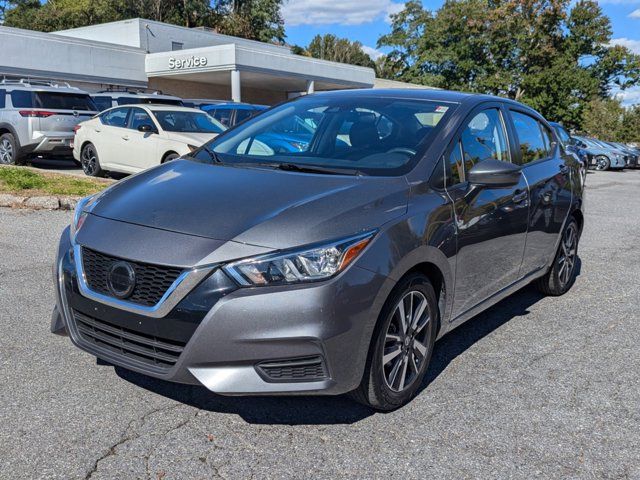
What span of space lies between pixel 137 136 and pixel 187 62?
62.4 feet

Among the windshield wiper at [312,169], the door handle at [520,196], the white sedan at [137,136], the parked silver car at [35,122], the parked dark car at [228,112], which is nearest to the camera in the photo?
the windshield wiper at [312,169]

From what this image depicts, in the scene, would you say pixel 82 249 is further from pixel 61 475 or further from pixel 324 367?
pixel 324 367

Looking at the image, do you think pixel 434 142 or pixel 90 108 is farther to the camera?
pixel 90 108

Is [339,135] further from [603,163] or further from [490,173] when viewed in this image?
[603,163]

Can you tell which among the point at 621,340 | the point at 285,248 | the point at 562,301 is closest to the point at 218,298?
the point at 285,248

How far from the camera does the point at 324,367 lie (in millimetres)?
2971

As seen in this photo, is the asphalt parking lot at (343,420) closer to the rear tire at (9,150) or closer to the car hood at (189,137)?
the car hood at (189,137)

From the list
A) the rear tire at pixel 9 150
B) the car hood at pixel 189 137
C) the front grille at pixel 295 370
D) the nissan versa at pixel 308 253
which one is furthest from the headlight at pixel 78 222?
the rear tire at pixel 9 150

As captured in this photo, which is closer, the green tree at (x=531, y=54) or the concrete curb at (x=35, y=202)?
the concrete curb at (x=35, y=202)

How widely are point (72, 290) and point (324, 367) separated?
1.35 metres

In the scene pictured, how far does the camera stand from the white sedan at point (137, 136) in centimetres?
1171

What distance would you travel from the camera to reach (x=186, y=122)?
488 inches

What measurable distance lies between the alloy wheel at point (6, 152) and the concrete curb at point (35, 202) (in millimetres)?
5150

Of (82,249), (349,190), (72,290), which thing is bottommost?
(72,290)
